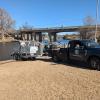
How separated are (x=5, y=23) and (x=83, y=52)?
4476 inches

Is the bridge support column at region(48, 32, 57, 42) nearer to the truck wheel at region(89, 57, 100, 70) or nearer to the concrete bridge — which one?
the concrete bridge

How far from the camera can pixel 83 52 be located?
15.0 metres

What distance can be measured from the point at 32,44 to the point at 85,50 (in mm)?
8473

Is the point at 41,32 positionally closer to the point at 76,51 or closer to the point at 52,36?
the point at 52,36

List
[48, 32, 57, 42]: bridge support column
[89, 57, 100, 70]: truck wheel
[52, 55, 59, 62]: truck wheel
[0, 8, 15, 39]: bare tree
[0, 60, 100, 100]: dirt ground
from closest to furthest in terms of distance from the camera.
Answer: [0, 60, 100, 100]: dirt ground
[89, 57, 100, 70]: truck wheel
[52, 55, 59, 62]: truck wheel
[48, 32, 57, 42]: bridge support column
[0, 8, 15, 39]: bare tree

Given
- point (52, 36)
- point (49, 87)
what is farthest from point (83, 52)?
point (52, 36)

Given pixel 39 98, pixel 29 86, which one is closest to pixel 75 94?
pixel 39 98

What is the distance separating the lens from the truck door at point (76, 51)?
1516 cm

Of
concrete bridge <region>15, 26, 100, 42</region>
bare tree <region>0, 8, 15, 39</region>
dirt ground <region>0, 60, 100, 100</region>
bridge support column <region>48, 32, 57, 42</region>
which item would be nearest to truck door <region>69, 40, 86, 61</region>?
dirt ground <region>0, 60, 100, 100</region>

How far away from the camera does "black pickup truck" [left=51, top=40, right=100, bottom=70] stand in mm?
14070

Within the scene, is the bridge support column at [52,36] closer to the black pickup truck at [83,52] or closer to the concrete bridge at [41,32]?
the concrete bridge at [41,32]

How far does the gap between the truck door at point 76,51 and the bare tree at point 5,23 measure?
109 m

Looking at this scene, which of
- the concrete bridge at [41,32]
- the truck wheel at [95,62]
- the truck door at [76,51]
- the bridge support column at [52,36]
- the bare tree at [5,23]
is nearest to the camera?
the truck wheel at [95,62]

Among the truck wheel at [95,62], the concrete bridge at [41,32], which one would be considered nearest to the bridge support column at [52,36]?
the concrete bridge at [41,32]
